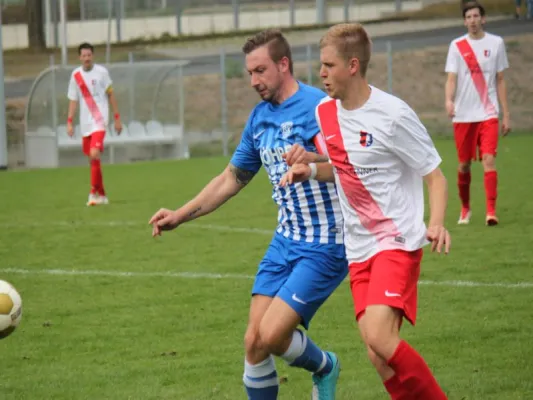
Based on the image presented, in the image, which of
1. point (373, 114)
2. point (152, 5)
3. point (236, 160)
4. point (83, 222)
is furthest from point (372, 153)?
point (152, 5)

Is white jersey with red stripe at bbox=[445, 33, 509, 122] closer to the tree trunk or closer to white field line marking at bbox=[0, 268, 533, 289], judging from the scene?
white field line marking at bbox=[0, 268, 533, 289]

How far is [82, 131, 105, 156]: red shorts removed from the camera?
17250mm

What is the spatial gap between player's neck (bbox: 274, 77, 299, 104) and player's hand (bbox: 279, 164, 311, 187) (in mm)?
671

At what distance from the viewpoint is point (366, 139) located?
5.22 metres

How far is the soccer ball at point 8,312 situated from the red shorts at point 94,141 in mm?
10787

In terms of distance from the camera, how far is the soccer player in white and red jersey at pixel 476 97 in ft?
41.5

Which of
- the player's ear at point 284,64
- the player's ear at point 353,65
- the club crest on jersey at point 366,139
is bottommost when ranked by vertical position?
the club crest on jersey at point 366,139

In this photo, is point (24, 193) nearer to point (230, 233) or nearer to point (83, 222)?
point (83, 222)

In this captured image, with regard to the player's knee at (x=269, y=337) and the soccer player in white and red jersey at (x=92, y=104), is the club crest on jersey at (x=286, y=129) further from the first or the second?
the soccer player in white and red jersey at (x=92, y=104)

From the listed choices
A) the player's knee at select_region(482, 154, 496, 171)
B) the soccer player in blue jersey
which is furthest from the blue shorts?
the player's knee at select_region(482, 154, 496, 171)

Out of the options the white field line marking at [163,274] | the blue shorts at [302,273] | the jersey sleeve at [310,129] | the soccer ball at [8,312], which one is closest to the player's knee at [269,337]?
the blue shorts at [302,273]

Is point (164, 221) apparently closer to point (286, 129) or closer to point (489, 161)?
point (286, 129)

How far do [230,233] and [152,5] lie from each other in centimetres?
3723

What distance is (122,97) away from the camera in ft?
85.6
